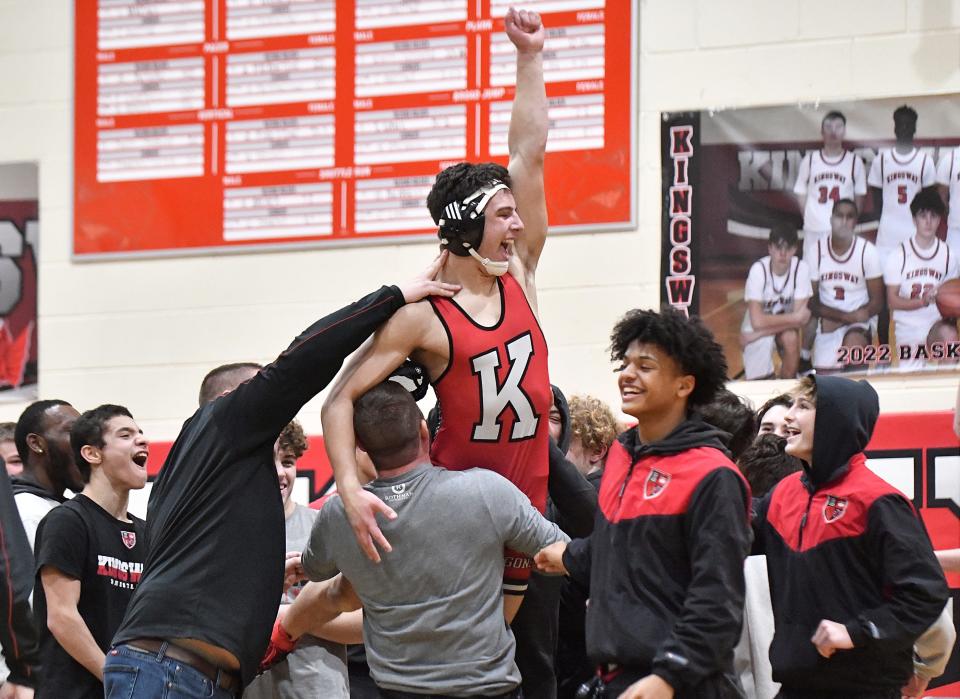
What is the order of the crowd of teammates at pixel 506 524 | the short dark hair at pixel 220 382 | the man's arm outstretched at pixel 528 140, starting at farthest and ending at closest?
the man's arm outstretched at pixel 528 140, the short dark hair at pixel 220 382, the crowd of teammates at pixel 506 524

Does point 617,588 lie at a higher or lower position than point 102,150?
lower

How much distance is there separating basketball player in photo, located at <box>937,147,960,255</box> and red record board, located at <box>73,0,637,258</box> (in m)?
1.34

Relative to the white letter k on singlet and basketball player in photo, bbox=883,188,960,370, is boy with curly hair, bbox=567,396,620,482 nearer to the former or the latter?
the white letter k on singlet

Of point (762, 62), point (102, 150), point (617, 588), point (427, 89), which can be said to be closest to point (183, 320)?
point (102, 150)

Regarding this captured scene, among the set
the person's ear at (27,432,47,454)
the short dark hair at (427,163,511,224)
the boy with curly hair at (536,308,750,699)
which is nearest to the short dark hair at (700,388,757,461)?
the boy with curly hair at (536,308,750,699)

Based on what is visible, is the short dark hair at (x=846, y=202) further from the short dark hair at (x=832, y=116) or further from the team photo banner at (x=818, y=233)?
the short dark hair at (x=832, y=116)

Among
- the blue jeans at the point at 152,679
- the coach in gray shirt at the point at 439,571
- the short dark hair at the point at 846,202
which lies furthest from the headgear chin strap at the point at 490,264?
the short dark hair at the point at 846,202

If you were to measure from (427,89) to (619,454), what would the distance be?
11.1ft

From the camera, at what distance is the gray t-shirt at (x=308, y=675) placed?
4.09m

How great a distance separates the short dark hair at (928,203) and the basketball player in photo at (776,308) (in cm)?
52

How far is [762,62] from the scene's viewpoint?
5.92 metres

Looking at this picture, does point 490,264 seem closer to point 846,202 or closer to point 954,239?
point 846,202

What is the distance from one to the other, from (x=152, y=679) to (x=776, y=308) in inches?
136

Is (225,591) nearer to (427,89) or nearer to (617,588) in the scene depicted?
(617,588)
